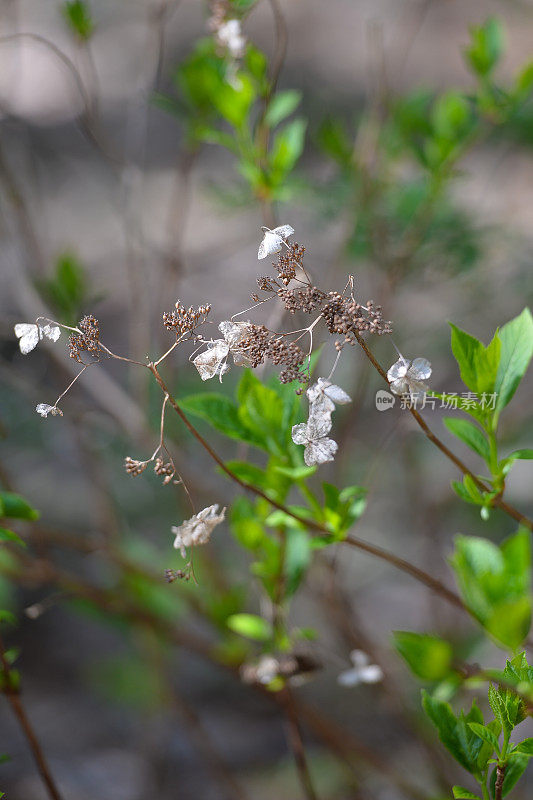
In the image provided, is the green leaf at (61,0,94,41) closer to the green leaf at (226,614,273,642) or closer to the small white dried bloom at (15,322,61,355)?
the small white dried bloom at (15,322,61,355)

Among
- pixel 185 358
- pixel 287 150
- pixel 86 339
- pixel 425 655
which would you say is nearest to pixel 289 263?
pixel 86 339

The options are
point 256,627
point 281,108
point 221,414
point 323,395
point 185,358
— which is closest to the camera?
point 323,395

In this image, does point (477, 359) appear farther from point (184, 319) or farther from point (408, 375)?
point (184, 319)

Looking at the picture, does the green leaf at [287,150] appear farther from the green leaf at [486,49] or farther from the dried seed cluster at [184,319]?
the dried seed cluster at [184,319]

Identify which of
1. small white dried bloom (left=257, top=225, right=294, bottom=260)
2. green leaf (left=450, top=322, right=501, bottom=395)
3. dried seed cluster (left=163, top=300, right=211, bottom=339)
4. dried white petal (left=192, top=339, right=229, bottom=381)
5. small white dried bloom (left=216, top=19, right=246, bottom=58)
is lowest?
green leaf (left=450, top=322, right=501, bottom=395)

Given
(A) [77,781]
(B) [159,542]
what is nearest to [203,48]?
(B) [159,542]

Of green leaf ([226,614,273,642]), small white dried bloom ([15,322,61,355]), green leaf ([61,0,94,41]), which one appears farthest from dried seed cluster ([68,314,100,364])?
green leaf ([61,0,94,41])

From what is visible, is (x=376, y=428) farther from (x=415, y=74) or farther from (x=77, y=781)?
(x=415, y=74)
